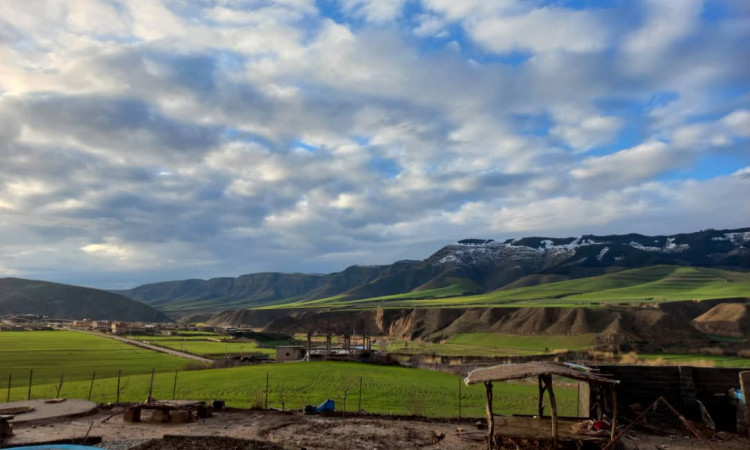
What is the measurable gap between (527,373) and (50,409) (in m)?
19.6

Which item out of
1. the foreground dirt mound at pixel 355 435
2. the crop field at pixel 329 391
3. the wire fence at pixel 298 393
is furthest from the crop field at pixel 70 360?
the foreground dirt mound at pixel 355 435

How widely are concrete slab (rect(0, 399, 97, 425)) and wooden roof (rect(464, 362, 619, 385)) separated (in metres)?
16.7

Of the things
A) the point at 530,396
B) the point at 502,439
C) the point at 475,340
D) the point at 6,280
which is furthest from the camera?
the point at 6,280

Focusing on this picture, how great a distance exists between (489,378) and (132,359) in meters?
52.8

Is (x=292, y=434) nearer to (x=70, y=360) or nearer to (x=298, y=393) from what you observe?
(x=298, y=393)

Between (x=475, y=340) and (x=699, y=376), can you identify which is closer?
(x=699, y=376)

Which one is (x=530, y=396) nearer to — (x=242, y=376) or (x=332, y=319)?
(x=242, y=376)

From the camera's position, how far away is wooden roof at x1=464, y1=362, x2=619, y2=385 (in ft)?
44.3

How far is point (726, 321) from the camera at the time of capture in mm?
82625

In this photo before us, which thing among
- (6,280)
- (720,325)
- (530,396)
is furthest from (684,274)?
(6,280)

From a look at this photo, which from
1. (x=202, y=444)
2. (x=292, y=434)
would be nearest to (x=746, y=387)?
(x=292, y=434)

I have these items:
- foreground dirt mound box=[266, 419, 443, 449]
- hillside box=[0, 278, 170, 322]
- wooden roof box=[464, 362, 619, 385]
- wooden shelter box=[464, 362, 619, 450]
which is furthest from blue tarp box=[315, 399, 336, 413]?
hillside box=[0, 278, 170, 322]

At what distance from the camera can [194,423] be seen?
2066cm

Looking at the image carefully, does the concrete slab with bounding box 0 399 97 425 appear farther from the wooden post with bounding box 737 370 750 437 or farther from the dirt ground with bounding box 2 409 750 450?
the wooden post with bounding box 737 370 750 437
